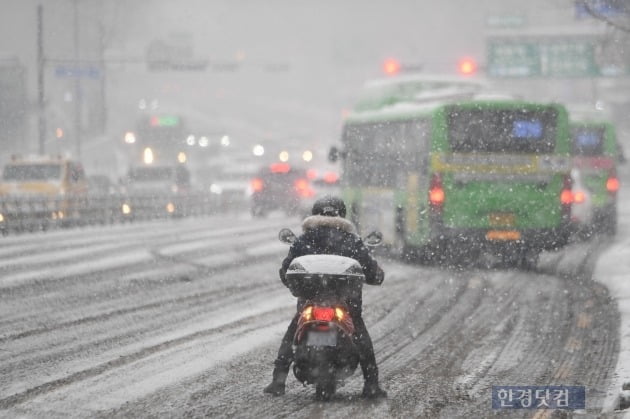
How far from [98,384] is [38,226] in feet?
75.6

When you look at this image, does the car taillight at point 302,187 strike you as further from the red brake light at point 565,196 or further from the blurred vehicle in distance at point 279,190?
the red brake light at point 565,196

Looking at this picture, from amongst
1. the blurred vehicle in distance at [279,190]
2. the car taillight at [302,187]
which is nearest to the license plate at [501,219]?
the blurred vehicle in distance at [279,190]

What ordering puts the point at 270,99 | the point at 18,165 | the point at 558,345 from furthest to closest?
the point at 270,99, the point at 18,165, the point at 558,345

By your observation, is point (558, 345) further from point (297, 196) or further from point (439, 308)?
point (297, 196)

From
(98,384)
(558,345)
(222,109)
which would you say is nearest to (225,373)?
(98,384)

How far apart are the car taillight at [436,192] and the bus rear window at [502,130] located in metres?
0.60

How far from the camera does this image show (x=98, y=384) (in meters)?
9.28

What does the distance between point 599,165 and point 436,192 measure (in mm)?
11390

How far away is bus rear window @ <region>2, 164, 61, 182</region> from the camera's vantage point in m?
34.4

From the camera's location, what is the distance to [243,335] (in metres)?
12.4

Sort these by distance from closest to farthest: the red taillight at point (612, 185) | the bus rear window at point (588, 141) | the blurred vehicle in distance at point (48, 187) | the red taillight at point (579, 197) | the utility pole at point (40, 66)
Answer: the red taillight at point (579, 197), the red taillight at point (612, 185), the bus rear window at point (588, 141), the blurred vehicle in distance at point (48, 187), the utility pole at point (40, 66)

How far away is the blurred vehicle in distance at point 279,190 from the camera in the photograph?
4247 centimetres

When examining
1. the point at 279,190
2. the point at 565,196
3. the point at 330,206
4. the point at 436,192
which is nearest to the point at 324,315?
the point at 330,206

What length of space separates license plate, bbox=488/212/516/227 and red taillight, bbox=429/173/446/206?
0.92m
